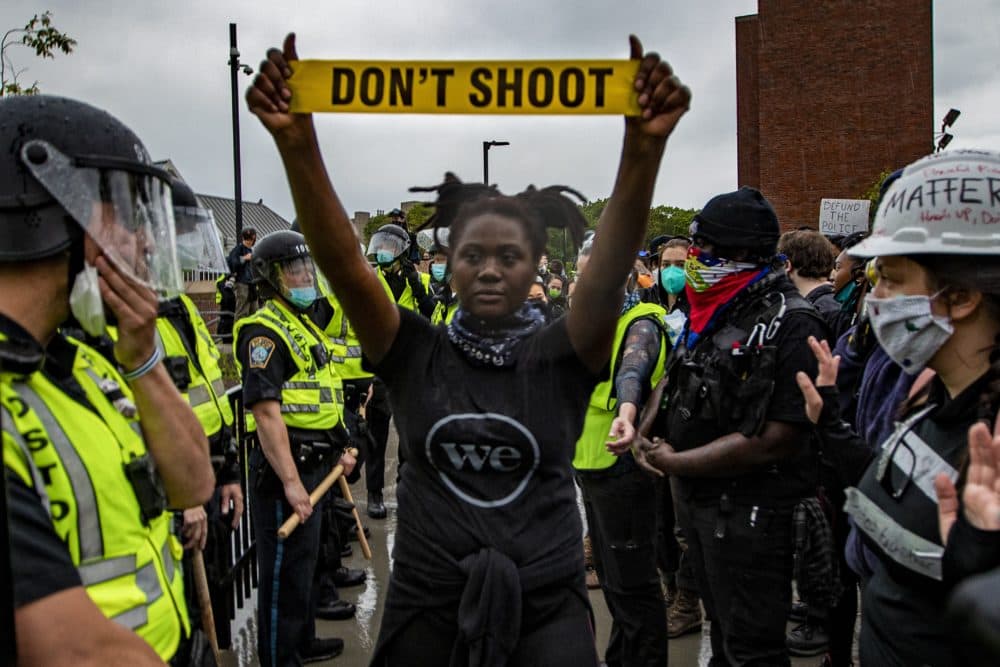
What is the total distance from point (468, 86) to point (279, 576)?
2.86 meters

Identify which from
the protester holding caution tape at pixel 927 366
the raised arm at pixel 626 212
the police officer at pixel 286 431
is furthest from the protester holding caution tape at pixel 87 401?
the police officer at pixel 286 431

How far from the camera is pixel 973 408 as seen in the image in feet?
6.72

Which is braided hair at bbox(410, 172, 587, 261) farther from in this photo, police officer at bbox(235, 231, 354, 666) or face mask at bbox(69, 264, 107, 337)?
police officer at bbox(235, 231, 354, 666)

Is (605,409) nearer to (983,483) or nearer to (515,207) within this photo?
(515,207)

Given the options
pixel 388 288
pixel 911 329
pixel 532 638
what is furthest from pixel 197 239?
pixel 388 288

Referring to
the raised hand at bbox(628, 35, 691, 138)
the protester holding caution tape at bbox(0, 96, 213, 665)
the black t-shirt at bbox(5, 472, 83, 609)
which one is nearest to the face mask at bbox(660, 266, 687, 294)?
the raised hand at bbox(628, 35, 691, 138)

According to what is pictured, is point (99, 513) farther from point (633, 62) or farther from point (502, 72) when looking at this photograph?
point (633, 62)

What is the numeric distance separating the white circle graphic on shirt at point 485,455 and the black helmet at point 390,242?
19.2 feet

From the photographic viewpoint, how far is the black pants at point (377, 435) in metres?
7.36

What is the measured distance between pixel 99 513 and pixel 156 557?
26 cm

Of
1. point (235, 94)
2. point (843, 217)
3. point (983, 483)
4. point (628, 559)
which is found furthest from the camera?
point (235, 94)

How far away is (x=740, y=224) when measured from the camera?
353 cm

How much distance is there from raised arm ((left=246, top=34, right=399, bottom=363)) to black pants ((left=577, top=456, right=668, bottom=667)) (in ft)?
6.69

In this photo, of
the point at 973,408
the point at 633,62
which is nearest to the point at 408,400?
the point at 633,62
